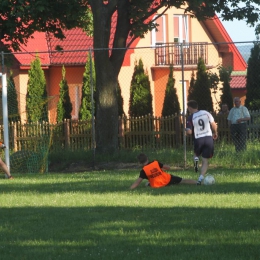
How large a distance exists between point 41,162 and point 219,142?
5019mm

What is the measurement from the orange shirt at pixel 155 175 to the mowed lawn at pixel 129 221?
19 centimetres

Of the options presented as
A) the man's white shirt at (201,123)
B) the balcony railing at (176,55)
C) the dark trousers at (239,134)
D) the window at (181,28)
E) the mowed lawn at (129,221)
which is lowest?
the mowed lawn at (129,221)

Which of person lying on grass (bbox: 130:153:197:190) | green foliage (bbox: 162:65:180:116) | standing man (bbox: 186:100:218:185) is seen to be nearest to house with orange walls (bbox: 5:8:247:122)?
green foliage (bbox: 162:65:180:116)

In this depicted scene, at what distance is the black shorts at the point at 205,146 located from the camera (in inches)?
685

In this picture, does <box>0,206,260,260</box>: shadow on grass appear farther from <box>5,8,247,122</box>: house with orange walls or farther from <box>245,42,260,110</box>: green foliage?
<box>5,8,247,122</box>: house with orange walls

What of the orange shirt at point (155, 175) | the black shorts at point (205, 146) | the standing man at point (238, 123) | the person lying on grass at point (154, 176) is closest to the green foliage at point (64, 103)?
the standing man at point (238, 123)

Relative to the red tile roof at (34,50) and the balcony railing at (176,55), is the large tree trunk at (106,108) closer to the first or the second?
the red tile roof at (34,50)

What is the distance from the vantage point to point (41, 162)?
24.0 metres

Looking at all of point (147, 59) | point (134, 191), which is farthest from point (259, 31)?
point (134, 191)

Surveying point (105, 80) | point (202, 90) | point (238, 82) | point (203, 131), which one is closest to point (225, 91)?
point (202, 90)

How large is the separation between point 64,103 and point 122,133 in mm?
6262

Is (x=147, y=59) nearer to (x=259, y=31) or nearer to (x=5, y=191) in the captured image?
(x=259, y=31)

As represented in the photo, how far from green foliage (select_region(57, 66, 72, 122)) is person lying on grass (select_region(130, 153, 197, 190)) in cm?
1647

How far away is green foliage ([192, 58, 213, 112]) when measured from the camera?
102 ft
